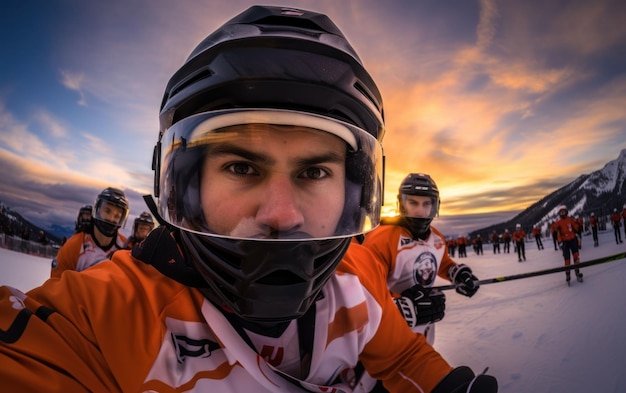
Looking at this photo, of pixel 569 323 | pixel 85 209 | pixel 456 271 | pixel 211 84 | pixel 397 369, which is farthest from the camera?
pixel 85 209

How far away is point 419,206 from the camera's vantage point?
384cm

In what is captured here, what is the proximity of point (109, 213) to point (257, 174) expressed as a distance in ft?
20.3

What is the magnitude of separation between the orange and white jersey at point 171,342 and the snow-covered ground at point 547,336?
3016 mm

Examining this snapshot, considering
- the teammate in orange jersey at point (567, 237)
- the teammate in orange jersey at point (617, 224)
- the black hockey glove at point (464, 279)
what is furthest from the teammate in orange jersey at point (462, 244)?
the black hockey glove at point (464, 279)

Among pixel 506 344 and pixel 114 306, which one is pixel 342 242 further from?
pixel 506 344

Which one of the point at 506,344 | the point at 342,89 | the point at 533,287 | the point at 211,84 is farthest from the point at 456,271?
the point at 533,287

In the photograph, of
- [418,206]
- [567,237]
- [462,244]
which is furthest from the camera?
[462,244]

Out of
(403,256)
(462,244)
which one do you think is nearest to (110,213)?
(403,256)

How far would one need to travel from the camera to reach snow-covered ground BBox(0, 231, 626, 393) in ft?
10.4

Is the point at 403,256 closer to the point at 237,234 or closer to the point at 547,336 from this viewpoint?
the point at 237,234

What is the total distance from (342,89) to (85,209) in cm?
1004

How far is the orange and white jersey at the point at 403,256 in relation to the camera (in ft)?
11.6

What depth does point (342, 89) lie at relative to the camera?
1.10 m

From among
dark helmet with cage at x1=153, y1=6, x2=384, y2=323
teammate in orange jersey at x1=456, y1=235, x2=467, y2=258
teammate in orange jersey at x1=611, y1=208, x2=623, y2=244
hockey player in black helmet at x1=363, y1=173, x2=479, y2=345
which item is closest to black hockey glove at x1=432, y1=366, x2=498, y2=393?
dark helmet with cage at x1=153, y1=6, x2=384, y2=323
